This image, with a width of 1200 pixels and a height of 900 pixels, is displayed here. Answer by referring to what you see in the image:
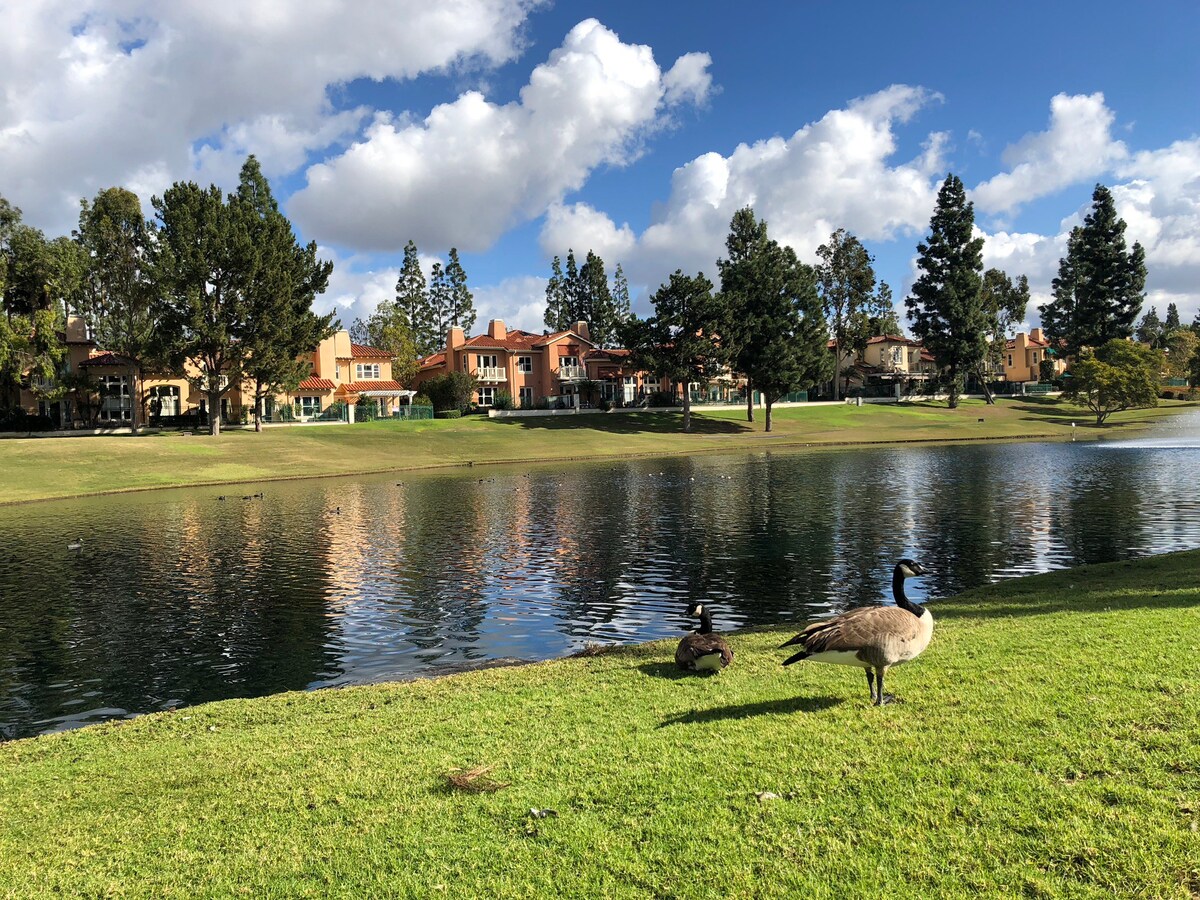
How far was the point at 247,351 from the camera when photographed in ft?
266

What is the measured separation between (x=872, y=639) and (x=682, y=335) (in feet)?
295

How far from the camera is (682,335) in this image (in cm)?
9725

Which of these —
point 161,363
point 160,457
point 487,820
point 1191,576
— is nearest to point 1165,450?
point 1191,576

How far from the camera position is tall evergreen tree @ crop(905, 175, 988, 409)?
11769cm

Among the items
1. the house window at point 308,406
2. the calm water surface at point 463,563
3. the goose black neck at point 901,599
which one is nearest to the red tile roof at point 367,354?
the house window at point 308,406

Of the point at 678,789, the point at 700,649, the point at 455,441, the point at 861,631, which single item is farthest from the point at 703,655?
the point at 455,441

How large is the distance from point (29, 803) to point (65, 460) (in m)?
60.8

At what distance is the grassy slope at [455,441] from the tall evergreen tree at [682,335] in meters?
7.12

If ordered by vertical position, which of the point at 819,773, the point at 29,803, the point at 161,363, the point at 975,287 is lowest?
the point at 29,803

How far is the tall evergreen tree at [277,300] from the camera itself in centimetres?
7956

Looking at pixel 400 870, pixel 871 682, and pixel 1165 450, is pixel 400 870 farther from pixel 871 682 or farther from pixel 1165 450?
pixel 1165 450

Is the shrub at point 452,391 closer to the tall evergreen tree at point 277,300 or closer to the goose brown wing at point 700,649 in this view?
the tall evergreen tree at point 277,300

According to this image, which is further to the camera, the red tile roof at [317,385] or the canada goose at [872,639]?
the red tile roof at [317,385]

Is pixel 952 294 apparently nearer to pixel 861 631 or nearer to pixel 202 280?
pixel 202 280
